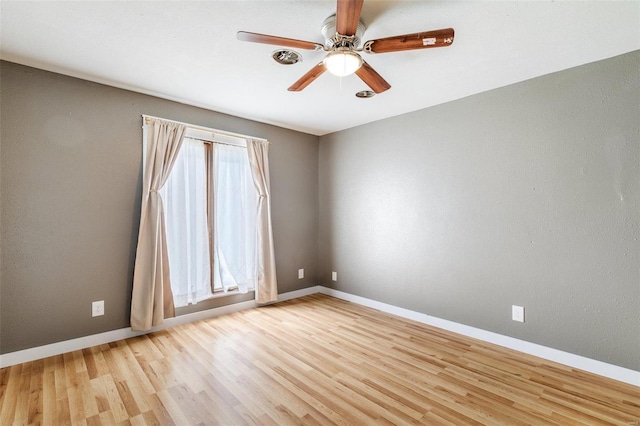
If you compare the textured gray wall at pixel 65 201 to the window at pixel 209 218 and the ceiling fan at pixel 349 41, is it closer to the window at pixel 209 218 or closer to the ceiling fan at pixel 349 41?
the window at pixel 209 218

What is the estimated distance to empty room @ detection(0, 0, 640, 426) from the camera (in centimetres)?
182

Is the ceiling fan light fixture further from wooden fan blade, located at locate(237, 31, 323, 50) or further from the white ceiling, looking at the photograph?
the white ceiling

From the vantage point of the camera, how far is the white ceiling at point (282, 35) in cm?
172

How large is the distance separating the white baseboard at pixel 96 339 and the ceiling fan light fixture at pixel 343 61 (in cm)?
289

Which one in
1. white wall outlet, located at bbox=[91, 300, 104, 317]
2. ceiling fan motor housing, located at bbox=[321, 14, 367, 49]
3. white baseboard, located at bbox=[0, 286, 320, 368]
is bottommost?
white baseboard, located at bbox=[0, 286, 320, 368]

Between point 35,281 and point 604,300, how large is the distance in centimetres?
447

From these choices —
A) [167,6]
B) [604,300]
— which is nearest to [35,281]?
[167,6]

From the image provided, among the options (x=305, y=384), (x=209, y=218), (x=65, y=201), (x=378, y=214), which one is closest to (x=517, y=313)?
(x=378, y=214)

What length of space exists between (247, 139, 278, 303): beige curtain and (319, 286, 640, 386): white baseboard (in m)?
1.33

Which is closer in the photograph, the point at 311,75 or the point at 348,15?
the point at 348,15

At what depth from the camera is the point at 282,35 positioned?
199 centimetres

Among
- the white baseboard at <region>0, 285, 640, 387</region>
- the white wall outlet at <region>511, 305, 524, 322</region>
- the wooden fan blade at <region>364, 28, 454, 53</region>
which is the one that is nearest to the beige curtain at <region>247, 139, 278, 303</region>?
the white baseboard at <region>0, 285, 640, 387</region>

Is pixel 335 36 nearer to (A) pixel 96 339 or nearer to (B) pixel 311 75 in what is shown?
(B) pixel 311 75

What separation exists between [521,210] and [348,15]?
2228 mm
